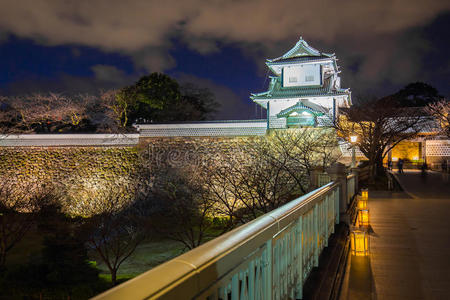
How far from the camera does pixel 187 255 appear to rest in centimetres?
114

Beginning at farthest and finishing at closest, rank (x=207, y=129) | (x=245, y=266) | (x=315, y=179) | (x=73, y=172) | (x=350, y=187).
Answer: (x=73, y=172)
(x=207, y=129)
(x=350, y=187)
(x=315, y=179)
(x=245, y=266)

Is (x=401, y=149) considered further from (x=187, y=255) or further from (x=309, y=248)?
(x=187, y=255)

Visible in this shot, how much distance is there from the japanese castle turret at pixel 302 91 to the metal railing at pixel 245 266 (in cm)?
1772

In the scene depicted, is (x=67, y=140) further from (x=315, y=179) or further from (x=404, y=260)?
(x=404, y=260)

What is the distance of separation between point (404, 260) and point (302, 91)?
61.2 ft

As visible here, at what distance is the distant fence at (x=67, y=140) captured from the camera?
21906 millimetres

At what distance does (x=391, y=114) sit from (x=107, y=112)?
22.5 meters

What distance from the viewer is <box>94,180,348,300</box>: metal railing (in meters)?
0.94

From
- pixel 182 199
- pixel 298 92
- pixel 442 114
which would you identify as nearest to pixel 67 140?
pixel 182 199

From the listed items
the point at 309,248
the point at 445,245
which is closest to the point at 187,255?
the point at 309,248

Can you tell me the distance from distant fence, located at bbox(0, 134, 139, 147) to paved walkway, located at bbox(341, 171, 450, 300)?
17386 millimetres

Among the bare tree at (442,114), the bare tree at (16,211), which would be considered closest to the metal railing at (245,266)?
the bare tree at (16,211)

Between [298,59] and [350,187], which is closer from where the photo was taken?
[350,187]

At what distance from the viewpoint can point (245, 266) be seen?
158 centimetres
